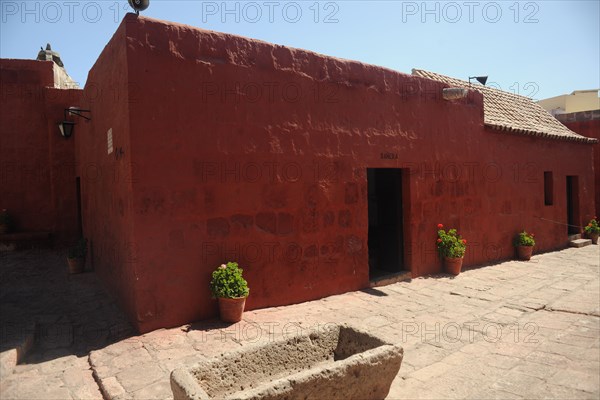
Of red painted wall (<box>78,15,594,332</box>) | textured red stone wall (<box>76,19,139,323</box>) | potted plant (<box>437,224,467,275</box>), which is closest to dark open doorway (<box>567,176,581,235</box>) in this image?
red painted wall (<box>78,15,594,332</box>)

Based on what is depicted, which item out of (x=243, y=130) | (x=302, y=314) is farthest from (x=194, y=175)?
(x=302, y=314)

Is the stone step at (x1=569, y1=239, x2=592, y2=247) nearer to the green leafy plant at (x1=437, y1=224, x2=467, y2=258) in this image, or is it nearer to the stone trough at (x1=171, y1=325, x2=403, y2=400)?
the green leafy plant at (x1=437, y1=224, x2=467, y2=258)

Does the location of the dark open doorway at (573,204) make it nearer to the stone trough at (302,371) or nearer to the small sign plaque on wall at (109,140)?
the stone trough at (302,371)

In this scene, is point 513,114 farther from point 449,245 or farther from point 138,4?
point 138,4

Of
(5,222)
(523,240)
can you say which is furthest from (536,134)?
(5,222)

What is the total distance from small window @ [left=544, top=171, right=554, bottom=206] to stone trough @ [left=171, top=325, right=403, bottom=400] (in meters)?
10.3

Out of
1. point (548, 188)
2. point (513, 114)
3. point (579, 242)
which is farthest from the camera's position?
point (579, 242)

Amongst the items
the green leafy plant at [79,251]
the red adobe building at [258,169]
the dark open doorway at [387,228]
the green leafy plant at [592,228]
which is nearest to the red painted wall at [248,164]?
the red adobe building at [258,169]

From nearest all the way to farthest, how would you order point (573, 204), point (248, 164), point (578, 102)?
point (248, 164) < point (573, 204) < point (578, 102)

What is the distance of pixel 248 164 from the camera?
5.40 m

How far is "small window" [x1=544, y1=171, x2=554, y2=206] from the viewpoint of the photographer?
11.3m

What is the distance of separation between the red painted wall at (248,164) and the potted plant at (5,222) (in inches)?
109

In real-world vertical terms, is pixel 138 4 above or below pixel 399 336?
above

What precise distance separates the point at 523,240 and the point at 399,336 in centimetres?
660
